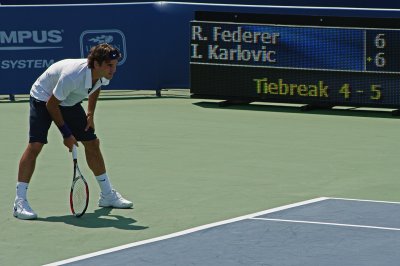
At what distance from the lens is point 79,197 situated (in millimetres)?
10742

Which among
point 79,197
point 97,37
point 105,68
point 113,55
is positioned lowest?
point 79,197

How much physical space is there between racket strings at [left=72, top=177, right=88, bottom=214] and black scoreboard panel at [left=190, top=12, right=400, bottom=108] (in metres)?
8.27

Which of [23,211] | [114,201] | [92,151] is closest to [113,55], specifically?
[92,151]

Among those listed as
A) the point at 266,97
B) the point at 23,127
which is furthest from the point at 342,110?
the point at 23,127

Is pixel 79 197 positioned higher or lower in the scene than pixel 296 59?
lower

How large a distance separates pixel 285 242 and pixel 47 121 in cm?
268

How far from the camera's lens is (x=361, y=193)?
12.0m

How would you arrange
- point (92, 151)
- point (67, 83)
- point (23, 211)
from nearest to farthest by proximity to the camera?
point (67, 83) → point (23, 211) → point (92, 151)

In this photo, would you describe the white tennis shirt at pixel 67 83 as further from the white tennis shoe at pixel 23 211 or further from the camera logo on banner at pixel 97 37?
the camera logo on banner at pixel 97 37

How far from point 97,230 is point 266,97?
29.7ft

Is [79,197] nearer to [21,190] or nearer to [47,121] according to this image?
[21,190]

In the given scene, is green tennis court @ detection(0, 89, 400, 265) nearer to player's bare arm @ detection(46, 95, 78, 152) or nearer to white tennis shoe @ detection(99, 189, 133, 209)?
white tennis shoe @ detection(99, 189, 133, 209)

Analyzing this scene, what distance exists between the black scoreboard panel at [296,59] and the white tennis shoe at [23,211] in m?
8.55

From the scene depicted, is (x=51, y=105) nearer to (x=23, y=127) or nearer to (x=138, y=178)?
(x=138, y=178)
